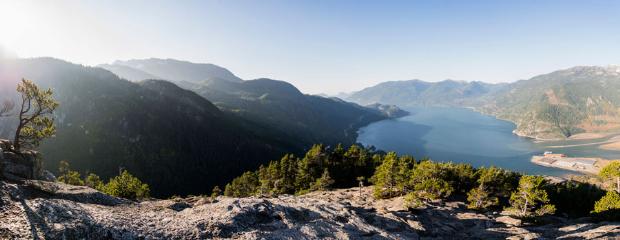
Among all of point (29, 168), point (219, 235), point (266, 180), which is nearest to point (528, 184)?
point (219, 235)

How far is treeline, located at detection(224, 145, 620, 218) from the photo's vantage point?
67.7 meters

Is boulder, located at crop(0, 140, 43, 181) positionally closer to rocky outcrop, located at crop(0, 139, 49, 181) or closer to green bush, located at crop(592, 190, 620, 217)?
rocky outcrop, located at crop(0, 139, 49, 181)

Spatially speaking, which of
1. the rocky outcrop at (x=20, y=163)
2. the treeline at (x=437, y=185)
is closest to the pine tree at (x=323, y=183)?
the treeline at (x=437, y=185)

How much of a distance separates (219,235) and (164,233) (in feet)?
17.1

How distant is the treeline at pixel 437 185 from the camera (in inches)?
2665

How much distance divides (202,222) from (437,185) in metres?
68.3

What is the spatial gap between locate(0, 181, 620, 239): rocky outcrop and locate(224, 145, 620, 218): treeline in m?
13.7

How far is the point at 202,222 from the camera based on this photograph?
3006cm

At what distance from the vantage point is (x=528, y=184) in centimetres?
6594

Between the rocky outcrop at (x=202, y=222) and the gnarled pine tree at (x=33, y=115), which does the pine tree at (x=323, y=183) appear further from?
the gnarled pine tree at (x=33, y=115)

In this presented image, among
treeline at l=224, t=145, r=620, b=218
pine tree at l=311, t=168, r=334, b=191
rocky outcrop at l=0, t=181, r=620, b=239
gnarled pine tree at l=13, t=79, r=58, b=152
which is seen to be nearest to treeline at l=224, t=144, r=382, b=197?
treeline at l=224, t=145, r=620, b=218

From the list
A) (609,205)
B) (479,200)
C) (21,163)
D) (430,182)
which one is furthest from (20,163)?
(609,205)

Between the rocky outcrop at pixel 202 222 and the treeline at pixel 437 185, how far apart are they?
13.7 metres

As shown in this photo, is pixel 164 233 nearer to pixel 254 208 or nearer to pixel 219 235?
pixel 219 235
